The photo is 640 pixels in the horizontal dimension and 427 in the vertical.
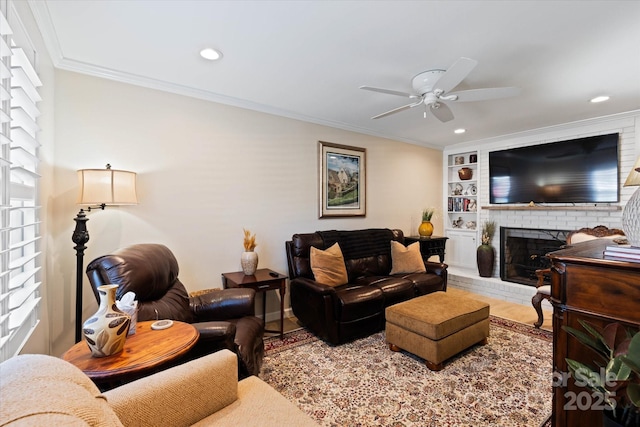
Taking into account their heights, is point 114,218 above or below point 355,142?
below

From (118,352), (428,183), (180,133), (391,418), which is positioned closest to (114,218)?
(180,133)

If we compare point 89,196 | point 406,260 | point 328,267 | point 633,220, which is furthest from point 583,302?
point 89,196

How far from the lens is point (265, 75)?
2668 mm

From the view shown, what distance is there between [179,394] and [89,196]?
1729 mm

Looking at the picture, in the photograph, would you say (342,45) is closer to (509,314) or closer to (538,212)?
(509,314)

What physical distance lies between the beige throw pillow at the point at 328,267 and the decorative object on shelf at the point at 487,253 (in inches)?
109

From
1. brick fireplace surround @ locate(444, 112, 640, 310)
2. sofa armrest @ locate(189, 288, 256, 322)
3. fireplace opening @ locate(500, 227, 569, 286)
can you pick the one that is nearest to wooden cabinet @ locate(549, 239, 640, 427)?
sofa armrest @ locate(189, 288, 256, 322)

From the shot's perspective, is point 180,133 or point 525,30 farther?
point 180,133

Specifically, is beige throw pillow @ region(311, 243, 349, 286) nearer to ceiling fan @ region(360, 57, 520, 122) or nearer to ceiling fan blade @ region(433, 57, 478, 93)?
ceiling fan @ region(360, 57, 520, 122)

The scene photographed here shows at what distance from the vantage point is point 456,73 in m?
2.07

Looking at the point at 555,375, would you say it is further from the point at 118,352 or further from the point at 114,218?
the point at 114,218

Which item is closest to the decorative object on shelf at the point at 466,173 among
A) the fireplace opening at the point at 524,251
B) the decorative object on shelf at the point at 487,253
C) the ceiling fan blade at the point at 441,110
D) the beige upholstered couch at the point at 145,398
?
the decorative object on shelf at the point at 487,253

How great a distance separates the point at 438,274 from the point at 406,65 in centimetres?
259

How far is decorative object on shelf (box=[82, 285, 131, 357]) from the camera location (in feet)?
4.42
